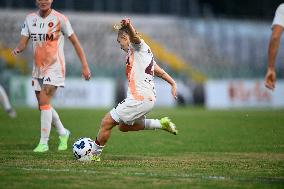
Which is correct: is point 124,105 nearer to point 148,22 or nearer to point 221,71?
point 221,71

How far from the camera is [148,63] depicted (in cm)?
1230

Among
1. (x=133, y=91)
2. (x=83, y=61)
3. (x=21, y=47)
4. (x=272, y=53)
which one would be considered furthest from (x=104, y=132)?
(x=272, y=53)

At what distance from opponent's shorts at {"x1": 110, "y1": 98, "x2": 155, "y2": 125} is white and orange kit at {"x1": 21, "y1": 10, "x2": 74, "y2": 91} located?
7.01 ft

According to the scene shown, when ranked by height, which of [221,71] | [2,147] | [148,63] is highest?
[148,63]

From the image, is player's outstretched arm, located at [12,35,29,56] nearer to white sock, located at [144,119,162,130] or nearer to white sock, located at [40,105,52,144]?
white sock, located at [40,105,52,144]

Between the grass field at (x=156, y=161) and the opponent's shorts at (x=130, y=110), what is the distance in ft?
2.20

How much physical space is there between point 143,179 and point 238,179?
121 centimetres

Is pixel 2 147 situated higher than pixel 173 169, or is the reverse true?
pixel 173 169

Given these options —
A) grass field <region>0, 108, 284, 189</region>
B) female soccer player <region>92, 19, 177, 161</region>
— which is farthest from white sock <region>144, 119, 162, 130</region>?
grass field <region>0, 108, 284, 189</region>

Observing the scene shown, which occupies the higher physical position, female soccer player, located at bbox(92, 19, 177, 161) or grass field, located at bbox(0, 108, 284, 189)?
female soccer player, located at bbox(92, 19, 177, 161)

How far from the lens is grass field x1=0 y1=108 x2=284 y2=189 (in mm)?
9789

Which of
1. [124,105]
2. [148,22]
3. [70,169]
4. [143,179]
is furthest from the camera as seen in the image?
[148,22]

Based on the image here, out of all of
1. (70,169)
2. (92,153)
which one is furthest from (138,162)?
(70,169)

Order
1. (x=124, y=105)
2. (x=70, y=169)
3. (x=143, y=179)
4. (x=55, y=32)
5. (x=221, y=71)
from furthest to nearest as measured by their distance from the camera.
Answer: (x=221, y=71) < (x=55, y=32) < (x=124, y=105) < (x=70, y=169) < (x=143, y=179)
